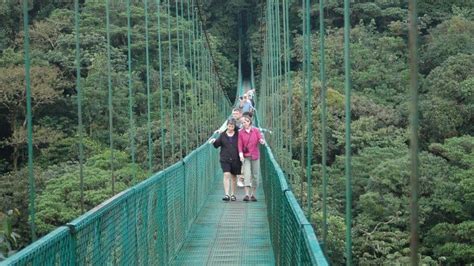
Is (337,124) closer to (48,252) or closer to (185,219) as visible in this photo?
(185,219)

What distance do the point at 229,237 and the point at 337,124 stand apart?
7.99 m

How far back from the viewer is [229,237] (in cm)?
498

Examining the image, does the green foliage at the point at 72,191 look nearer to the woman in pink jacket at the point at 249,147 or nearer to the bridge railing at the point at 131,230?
the woman in pink jacket at the point at 249,147

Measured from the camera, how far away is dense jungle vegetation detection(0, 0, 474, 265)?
33.9 ft

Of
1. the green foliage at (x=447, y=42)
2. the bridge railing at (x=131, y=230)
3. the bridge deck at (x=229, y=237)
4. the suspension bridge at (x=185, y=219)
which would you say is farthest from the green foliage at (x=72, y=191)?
the green foliage at (x=447, y=42)

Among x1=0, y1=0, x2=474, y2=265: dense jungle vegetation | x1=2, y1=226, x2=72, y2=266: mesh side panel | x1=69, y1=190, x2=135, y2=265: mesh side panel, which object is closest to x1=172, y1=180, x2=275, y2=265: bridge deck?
x1=69, y1=190, x2=135, y2=265: mesh side panel

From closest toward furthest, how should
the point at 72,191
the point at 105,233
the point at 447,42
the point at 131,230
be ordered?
the point at 105,233 < the point at 131,230 < the point at 72,191 < the point at 447,42

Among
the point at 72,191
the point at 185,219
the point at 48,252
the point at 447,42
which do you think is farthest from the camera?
the point at 447,42

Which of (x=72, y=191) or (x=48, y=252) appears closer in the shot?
(x=48, y=252)

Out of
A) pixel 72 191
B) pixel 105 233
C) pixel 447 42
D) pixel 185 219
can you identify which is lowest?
pixel 72 191

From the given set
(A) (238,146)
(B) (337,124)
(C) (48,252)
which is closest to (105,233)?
(C) (48,252)

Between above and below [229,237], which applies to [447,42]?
above

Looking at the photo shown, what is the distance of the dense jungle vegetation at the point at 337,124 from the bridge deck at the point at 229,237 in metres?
1.91

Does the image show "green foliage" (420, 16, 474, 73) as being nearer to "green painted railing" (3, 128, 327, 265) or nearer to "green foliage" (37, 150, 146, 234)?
"green foliage" (37, 150, 146, 234)
